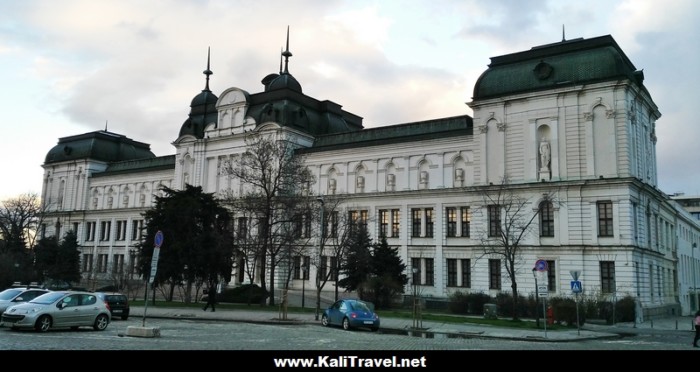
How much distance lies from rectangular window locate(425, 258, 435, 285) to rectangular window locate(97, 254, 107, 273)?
44.3m

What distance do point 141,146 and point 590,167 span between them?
7552 cm

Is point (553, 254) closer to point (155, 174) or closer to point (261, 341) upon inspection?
point (261, 341)

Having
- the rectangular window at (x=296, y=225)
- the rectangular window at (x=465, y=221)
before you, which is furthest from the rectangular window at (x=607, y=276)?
the rectangular window at (x=296, y=225)

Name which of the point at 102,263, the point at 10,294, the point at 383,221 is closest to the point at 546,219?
the point at 383,221

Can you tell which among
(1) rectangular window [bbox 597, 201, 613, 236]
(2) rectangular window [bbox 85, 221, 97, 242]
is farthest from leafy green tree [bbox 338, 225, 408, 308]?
(2) rectangular window [bbox 85, 221, 97, 242]

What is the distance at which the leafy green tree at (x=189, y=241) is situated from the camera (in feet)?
143

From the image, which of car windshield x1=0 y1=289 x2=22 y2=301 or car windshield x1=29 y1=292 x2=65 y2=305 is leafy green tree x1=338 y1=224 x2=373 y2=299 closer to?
car windshield x1=0 y1=289 x2=22 y2=301

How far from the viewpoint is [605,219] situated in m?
47.0

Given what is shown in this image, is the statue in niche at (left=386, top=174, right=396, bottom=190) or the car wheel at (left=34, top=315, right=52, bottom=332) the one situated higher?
the statue in niche at (left=386, top=174, right=396, bottom=190)

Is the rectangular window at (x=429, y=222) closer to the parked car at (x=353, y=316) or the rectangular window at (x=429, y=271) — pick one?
the rectangular window at (x=429, y=271)

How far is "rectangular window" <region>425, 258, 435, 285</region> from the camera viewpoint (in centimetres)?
5581

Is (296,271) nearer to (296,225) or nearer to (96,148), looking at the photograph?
(296,225)

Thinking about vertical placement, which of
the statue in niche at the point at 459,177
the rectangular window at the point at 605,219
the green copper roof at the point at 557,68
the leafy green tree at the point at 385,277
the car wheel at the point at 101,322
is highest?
the green copper roof at the point at 557,68

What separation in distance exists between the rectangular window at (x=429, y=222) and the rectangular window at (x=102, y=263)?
44.5 m
